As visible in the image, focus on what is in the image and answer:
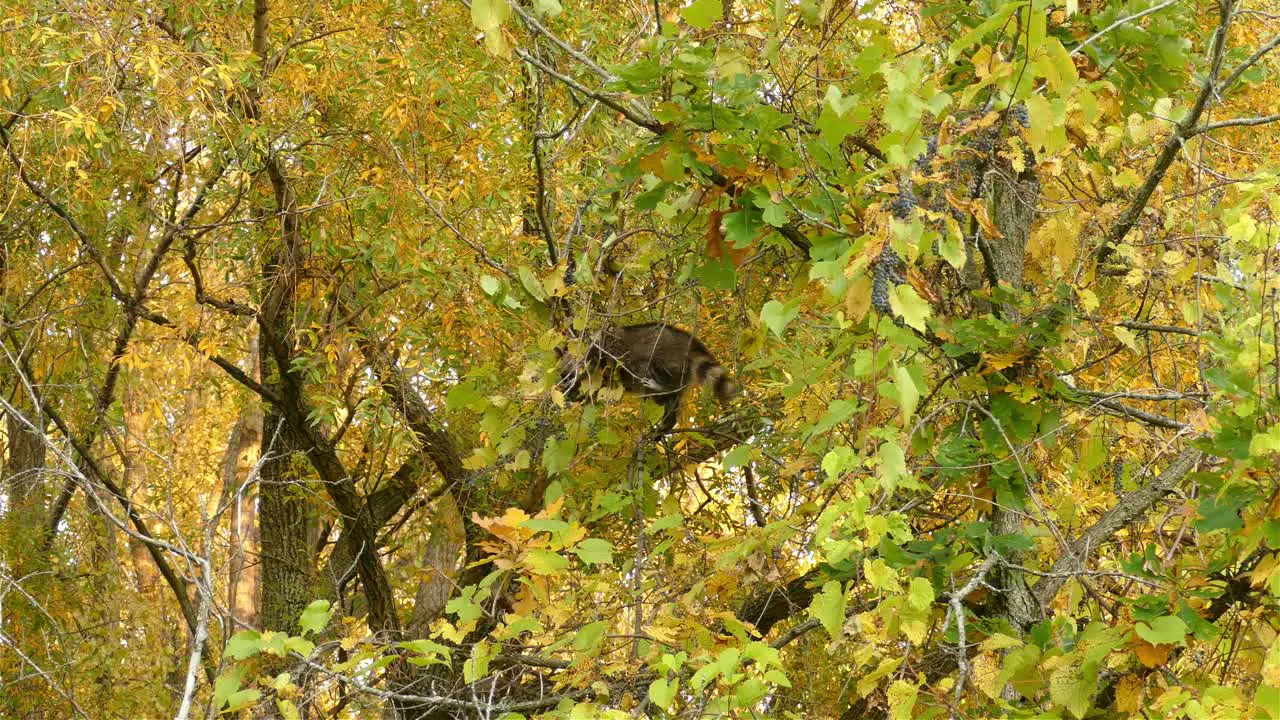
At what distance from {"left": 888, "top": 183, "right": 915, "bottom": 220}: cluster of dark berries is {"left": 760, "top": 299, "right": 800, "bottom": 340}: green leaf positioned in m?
0.31

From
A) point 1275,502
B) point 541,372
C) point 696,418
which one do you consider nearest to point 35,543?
point 696,418

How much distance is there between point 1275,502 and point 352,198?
4160mm

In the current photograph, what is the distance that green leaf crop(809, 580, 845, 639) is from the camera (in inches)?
109

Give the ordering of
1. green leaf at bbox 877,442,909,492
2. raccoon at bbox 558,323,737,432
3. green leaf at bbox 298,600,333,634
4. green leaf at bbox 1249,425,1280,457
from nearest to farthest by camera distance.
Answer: green leaf at bbox 1249,425,1280,457
green leaf at bbox 877,442,909,492
green leaf at bbox 298,600,333,634
raccoon at bbox 558,323,737,432

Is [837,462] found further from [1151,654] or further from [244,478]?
[244,478]

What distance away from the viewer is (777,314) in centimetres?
285

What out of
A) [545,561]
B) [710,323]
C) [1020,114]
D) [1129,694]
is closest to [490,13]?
[545,561]

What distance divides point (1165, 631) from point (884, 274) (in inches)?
38.4

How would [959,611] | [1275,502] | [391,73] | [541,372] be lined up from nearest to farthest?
[1275,502]
[959,611]
[541,372]
[391,73]

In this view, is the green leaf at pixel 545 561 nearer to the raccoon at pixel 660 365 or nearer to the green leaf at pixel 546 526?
the green leaf at pixel 546 526

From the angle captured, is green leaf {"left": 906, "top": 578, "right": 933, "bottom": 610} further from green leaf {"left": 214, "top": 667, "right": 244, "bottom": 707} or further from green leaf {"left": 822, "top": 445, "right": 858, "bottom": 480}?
green leaf {"left": 214, "top": 667, "right": 244, "bottom": 707}

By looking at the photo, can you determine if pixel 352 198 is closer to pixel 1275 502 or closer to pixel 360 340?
pixel 360 340

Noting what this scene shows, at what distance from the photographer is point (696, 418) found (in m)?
5.76

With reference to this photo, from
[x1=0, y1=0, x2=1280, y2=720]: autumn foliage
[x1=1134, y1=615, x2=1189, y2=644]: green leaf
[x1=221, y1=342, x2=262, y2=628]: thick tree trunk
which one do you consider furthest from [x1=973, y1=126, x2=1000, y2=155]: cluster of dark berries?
[x1=221, y1=342, x2=262, y2=628]: thick tree trunk
